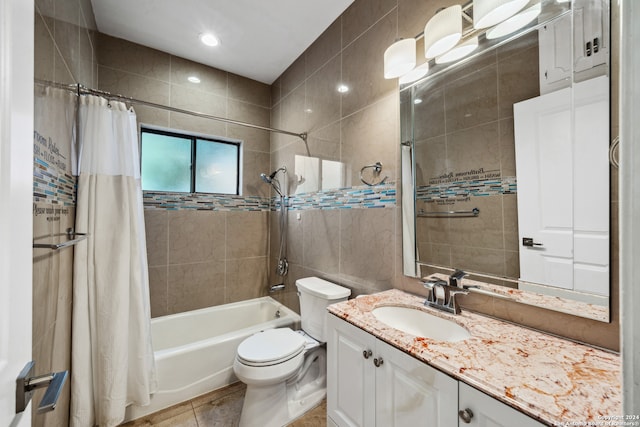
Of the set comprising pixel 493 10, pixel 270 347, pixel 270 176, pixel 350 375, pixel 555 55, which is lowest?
pixel 270 347

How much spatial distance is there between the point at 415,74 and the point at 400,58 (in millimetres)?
124

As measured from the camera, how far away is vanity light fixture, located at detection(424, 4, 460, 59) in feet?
3.80

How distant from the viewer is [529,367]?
Answer: 77cm

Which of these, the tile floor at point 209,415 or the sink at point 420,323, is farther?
the tile floor at point 209,415

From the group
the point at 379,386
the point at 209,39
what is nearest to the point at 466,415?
the point at 379,386

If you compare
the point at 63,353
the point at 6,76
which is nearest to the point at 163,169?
the point at 63,353

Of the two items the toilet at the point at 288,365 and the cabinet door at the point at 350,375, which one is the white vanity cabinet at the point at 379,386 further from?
the toilet at the point at 288,365

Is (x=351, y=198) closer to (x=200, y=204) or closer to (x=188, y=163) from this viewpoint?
(x=200, y=204)

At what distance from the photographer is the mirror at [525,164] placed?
0.90 meters

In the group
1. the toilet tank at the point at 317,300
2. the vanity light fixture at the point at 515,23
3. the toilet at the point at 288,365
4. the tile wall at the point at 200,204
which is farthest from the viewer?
the tile wall at the point at 200,204

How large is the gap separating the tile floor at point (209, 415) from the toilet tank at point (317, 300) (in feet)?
1.52

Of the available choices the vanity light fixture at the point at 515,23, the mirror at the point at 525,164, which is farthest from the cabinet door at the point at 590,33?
the vanity light fixture at the point at 515,23

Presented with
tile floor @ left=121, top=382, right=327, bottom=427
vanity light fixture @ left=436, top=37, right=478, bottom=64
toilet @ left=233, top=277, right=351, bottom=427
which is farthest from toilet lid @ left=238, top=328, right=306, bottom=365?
vanity light fixture @ left=436, top=37, right=478, bottom=64

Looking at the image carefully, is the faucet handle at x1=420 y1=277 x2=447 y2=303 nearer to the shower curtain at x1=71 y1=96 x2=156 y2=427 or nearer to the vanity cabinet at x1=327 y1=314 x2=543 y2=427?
the vanity cabinet at x1=327 y1=314 x2=543 y2=427
